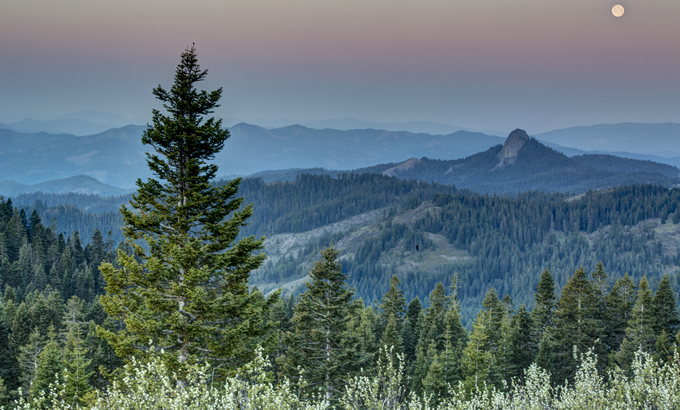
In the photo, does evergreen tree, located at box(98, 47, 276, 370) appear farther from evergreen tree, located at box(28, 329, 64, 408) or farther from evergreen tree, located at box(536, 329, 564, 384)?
evergreen tree, located at box(536, 329, 564, 384)

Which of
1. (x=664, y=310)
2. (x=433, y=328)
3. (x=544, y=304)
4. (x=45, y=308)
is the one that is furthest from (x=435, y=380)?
(x=45, y=308)

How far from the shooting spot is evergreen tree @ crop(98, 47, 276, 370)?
17.4 meters

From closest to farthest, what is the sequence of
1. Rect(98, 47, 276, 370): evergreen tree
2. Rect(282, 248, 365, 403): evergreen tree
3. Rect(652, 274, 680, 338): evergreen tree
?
1. Rect(98, 47, 276, 370): evergreen tree
2. Rect(282, 248, 365, 403): evergreen tree
3. Rect(652, 274, 680, 338): evergreen tree

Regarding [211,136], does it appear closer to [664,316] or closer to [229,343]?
[229,343]

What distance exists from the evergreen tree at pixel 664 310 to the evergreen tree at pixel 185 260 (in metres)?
46.6

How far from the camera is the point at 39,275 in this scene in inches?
3652

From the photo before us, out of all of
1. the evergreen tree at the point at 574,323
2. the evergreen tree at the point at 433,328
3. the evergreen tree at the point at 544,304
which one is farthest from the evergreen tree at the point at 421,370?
the evergreen tree at the point at 544,304

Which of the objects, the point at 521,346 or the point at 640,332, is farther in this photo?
the point at 521,346

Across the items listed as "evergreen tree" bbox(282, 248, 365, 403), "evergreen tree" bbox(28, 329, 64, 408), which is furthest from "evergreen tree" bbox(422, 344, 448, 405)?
"evergreen tree" bbox(28, 329, 64, 408)

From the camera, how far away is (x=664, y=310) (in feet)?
161

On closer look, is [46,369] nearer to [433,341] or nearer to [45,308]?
[45,308]

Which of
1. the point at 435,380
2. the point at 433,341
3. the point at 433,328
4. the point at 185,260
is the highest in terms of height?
the point at 185,260

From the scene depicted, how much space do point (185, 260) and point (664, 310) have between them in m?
51.2

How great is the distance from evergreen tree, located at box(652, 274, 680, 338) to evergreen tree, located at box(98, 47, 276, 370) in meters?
46.6
